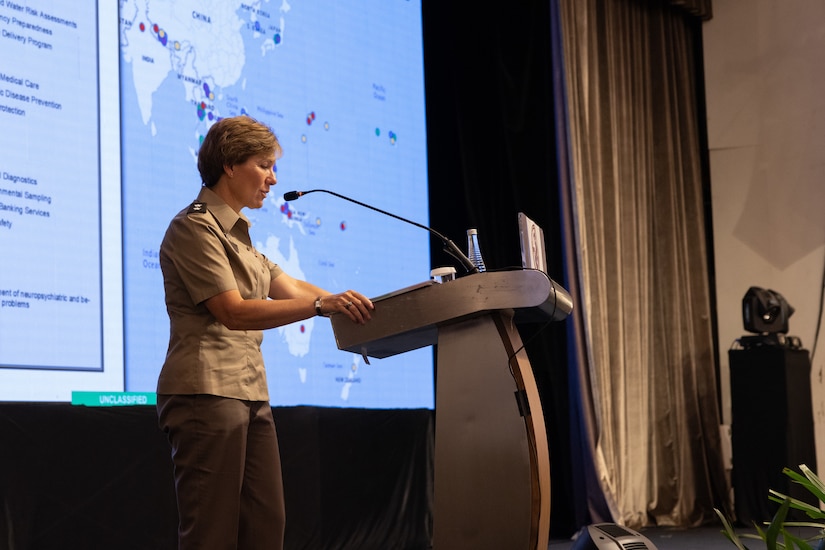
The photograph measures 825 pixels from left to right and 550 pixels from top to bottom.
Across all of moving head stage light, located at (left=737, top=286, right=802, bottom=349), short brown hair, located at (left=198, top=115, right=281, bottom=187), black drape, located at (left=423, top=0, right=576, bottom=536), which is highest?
black drape, located at (left=423, top=0, right=576, bottom=536)

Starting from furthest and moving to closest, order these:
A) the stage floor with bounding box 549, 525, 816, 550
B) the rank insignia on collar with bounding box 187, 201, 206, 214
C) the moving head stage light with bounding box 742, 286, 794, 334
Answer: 1. the moving head stage light with bounding box 742, 286, 794, 334
2. the stage floor with bounding box 549, 525, 816, 550
3. the rank insignia on collar with bounding box 187, 201, 206, 214

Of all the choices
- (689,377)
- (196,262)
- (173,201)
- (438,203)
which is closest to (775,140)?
(689,377)

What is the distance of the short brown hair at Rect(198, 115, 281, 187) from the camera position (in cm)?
208

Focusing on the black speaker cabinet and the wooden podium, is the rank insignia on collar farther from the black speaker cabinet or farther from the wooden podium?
the black speaker cabinet

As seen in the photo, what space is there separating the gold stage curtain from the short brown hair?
10.5 ft

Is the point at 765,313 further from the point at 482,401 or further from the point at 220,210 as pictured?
the point at 220,210

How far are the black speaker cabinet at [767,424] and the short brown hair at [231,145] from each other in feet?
12.7

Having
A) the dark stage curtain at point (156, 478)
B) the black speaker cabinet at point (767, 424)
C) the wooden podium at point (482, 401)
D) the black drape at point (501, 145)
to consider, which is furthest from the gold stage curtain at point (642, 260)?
the wooden podium at point (482, 401)

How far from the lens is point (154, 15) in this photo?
3.21 m

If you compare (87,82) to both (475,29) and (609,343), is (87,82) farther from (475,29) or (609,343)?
(609,343)

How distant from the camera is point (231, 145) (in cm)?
207

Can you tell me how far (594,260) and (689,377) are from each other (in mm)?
1085

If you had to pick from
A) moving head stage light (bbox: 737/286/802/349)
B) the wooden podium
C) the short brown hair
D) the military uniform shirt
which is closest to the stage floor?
moving head stage light (bbox: 737/286/802/349)

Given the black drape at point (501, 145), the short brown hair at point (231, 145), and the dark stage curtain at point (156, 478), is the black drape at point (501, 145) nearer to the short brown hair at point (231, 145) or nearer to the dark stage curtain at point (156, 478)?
the dark stage curtain at point (156, 478)
